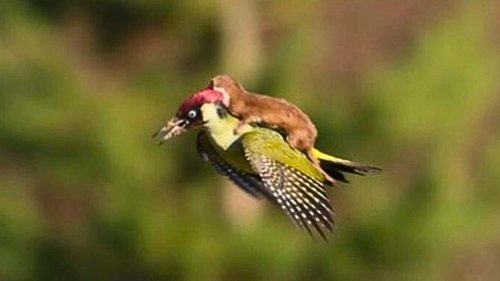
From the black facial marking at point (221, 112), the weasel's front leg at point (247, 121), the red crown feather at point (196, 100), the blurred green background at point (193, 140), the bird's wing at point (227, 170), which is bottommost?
the blurred green background at point (193, 140)

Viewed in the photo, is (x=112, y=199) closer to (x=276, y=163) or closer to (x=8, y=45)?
(x=8, y=45)

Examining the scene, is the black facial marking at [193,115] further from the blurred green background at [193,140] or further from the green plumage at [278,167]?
the blurred green background at [193,140]

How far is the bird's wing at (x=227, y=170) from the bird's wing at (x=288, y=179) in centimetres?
3

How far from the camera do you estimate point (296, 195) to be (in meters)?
1.22

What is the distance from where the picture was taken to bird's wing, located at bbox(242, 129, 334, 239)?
1.17 meters

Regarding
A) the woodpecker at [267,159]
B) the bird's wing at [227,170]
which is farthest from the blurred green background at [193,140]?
the woodpecker at [267,159]

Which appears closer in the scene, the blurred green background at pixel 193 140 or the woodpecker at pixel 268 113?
the woodpecker at pixel 268 113

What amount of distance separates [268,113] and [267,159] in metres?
0.04

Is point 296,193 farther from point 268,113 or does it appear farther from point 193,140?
point 193,140

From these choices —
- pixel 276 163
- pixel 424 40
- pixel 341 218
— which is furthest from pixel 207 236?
pixel 276 163

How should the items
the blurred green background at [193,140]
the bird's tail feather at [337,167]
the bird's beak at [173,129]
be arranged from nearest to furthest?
1. the bird's beak at [173,129]
2. the bird's tail feather at [337,167]
3. the blurred green background at [193,140]

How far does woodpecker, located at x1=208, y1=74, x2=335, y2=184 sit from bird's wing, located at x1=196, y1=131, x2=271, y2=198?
44 millimetres

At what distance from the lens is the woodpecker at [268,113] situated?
117 centimetres

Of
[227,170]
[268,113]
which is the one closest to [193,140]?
[227,170]
